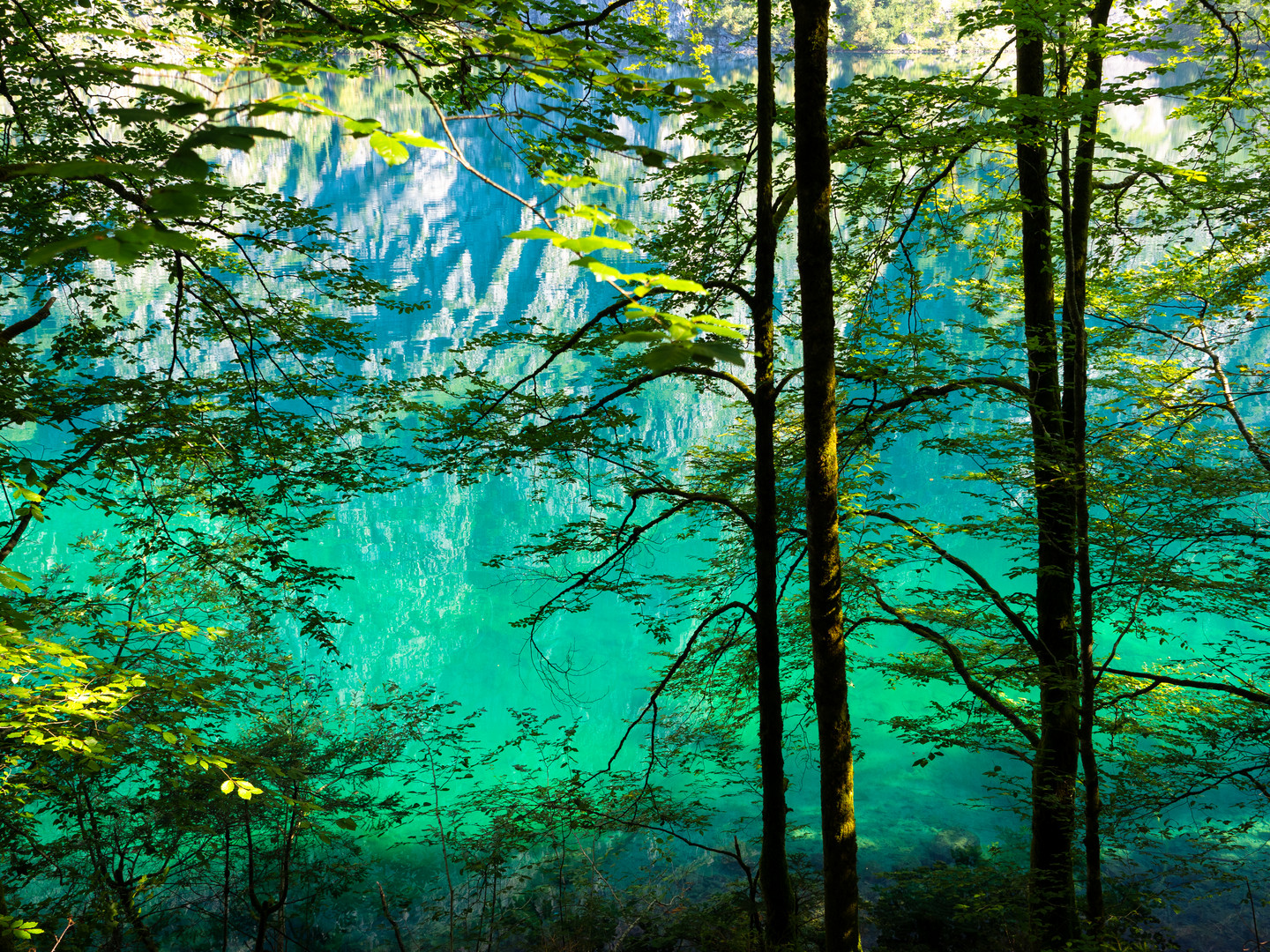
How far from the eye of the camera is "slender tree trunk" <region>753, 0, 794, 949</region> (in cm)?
417

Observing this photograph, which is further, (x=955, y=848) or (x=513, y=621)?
(x=513, y=621)

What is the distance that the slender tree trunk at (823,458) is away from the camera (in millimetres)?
2857

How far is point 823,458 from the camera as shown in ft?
9.97

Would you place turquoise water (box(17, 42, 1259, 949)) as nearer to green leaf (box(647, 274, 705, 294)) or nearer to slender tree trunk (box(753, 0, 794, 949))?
green leaf (box(647, 274, 705, 294))

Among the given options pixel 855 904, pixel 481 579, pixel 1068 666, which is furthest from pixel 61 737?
pixel 481 579

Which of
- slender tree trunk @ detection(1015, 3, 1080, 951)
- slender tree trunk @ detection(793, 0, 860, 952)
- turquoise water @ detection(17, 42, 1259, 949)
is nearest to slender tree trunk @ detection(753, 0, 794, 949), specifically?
slender tree trunk @ detection(793, 0, 860, 952)

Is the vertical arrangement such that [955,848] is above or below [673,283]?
below

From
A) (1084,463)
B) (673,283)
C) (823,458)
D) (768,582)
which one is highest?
(1084,463)

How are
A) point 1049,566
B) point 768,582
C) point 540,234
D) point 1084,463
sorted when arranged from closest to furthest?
point 540,234 < point 1084,463 < point 768,582 < point 1049,566

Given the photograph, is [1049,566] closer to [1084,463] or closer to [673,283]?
[1084,463]

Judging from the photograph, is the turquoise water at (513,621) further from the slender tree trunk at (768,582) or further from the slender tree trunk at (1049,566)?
the slender tree trunk at (1049,566)

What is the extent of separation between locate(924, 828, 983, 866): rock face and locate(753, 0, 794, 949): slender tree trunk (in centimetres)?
452

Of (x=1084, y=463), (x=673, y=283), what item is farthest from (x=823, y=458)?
(x=1084, y=463)

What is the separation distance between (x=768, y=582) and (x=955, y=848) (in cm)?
632
